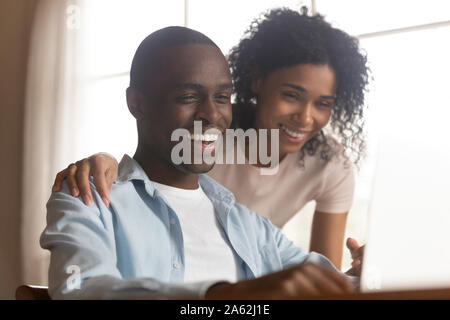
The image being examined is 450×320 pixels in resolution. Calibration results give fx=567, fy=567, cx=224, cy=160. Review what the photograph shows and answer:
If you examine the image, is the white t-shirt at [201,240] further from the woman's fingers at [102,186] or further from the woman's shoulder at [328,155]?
the woman's shoulder at [328,155]

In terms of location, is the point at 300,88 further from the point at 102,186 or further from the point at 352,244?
the point at 102,186

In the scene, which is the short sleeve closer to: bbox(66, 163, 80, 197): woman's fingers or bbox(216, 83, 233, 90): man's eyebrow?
bbox(216, 83, 233, 90): man's eyebrow

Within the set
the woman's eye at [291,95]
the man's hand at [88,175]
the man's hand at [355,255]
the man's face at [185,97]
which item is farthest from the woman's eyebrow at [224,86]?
the man's hand at [355,255]

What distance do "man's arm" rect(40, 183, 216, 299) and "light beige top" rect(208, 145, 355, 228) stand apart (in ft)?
0.98

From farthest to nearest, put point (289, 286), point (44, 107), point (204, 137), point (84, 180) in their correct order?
point (44, 107), point (204, 137), point (84, 180), point (289, 286)

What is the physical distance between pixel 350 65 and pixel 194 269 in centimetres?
49

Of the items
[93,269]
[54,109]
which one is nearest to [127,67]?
[54,109]

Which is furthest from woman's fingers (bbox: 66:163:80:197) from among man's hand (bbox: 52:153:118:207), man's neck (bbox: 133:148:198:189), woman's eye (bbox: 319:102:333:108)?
woman's eye (bbox: 319:102:333:108)

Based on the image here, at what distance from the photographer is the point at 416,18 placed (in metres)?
1.10

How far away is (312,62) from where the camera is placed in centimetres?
108

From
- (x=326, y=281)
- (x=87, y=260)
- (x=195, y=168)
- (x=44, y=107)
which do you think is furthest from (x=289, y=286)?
(x=44, y=107)

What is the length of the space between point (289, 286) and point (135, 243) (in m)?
0.36

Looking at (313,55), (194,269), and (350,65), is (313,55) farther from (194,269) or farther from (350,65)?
(194,269)

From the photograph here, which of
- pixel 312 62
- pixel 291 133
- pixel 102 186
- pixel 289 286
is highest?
pixel 312 62
